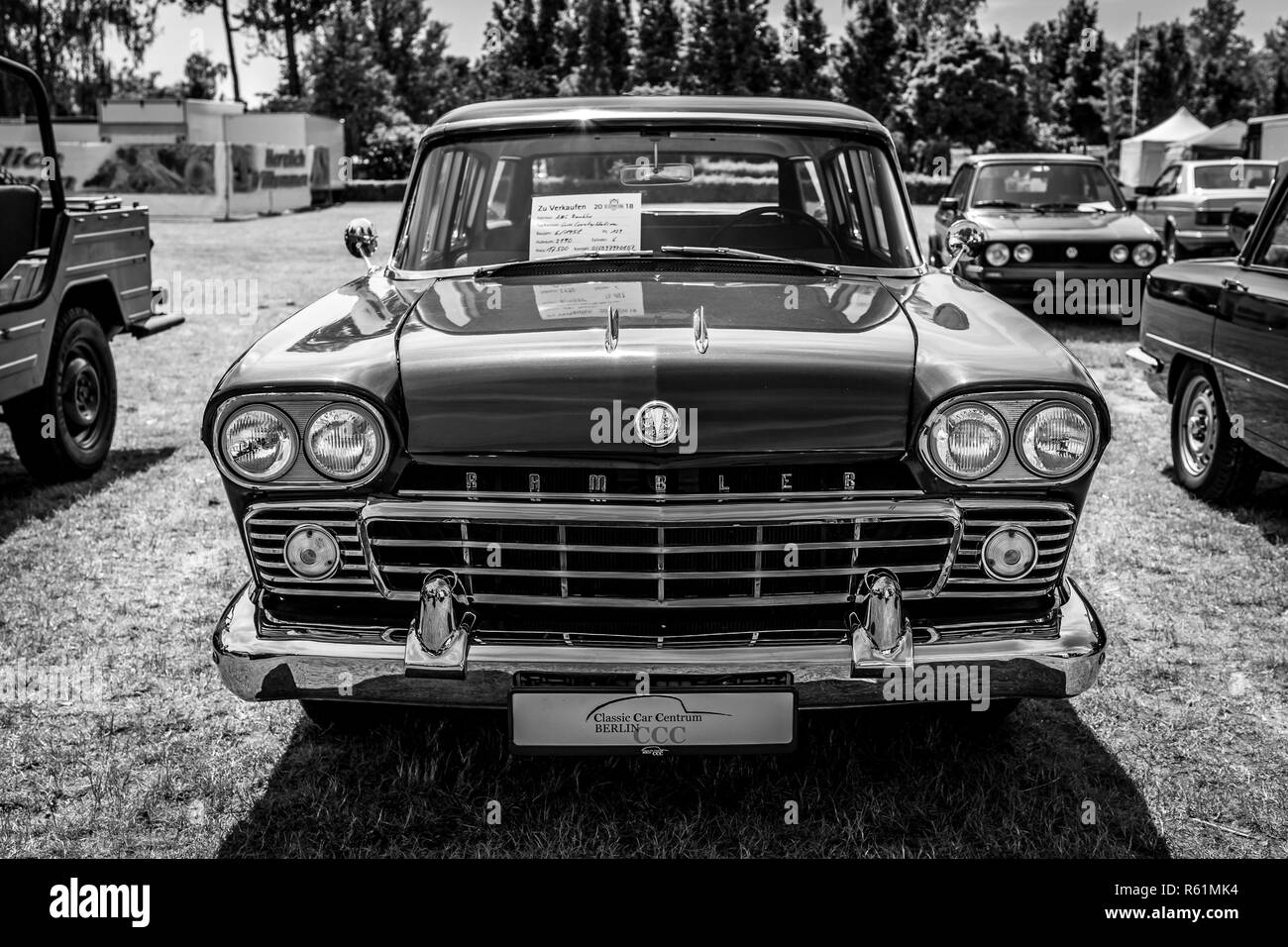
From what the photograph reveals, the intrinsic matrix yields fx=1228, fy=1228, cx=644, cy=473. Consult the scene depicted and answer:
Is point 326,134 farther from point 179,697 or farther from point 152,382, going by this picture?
point 179,697

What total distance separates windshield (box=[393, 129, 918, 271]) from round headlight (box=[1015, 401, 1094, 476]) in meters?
1.19

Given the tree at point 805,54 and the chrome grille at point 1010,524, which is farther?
the tree at point 805,54

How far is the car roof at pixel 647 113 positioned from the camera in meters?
3.89

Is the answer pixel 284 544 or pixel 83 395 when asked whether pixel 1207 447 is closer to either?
pixel 284 544

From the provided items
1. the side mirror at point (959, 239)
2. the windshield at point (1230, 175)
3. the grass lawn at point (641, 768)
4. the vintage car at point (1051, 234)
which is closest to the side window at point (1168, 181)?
the windshield at point (1230, 175)

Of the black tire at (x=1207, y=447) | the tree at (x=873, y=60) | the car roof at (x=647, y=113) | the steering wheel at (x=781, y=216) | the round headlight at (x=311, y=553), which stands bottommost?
the black tire at (x=1207, y=447)

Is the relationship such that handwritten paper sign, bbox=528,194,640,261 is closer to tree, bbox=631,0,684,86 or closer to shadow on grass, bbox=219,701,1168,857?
shadow on grass, bbox=219,701,1168,857

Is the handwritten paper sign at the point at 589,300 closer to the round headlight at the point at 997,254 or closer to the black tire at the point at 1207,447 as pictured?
the black tire at the point at 1207,447

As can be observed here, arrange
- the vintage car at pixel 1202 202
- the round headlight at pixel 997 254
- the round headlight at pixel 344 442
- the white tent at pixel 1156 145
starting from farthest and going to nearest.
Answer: the white tent at pixel 1156 145
the vintage car at pixel 1202 202
the round headlight at pixel 997 254
the round headlight at pixel 344 442

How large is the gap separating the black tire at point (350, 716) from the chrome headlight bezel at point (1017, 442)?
1.63m

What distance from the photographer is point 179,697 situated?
12.3 ft

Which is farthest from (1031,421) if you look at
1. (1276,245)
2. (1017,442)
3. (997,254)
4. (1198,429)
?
(997,254)

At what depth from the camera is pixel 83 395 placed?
6301 mm

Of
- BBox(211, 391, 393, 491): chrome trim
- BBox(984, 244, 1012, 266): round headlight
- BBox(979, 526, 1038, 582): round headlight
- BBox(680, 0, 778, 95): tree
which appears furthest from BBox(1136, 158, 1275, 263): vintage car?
BBox(680, 0, 778, 95): tree
